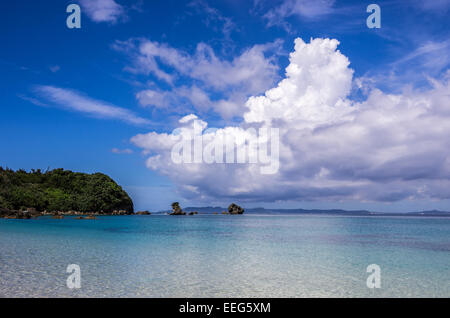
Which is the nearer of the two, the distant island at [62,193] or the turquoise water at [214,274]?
the turquoise water at [214,274]

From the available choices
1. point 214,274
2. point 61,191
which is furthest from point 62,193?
point 214,274

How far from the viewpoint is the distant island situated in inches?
4825

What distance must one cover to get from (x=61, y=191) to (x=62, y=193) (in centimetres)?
182

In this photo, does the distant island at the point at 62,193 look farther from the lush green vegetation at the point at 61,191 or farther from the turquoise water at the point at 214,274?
the turquoise water at the point at 214,274

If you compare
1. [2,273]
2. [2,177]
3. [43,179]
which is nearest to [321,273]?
[2,273]

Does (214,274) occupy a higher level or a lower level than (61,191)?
lower

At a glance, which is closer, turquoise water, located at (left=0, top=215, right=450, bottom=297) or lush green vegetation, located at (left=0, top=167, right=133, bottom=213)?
turquoise water, located at (left=0, top=215, right=450, bottom=297)

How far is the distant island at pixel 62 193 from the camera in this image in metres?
123

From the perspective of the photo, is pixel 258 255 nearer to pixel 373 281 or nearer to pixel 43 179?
pixel 373 281

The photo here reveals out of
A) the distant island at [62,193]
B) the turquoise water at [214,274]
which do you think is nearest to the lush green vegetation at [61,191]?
the distant island at [62,193]

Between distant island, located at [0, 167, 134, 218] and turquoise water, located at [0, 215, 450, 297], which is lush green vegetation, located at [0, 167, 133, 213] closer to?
distant island, located at [0, 167, 134, 218]

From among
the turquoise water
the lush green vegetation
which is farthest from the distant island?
the turquoise water

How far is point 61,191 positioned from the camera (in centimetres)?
15650

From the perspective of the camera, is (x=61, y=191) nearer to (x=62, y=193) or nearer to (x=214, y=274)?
(x=62, y=193)
